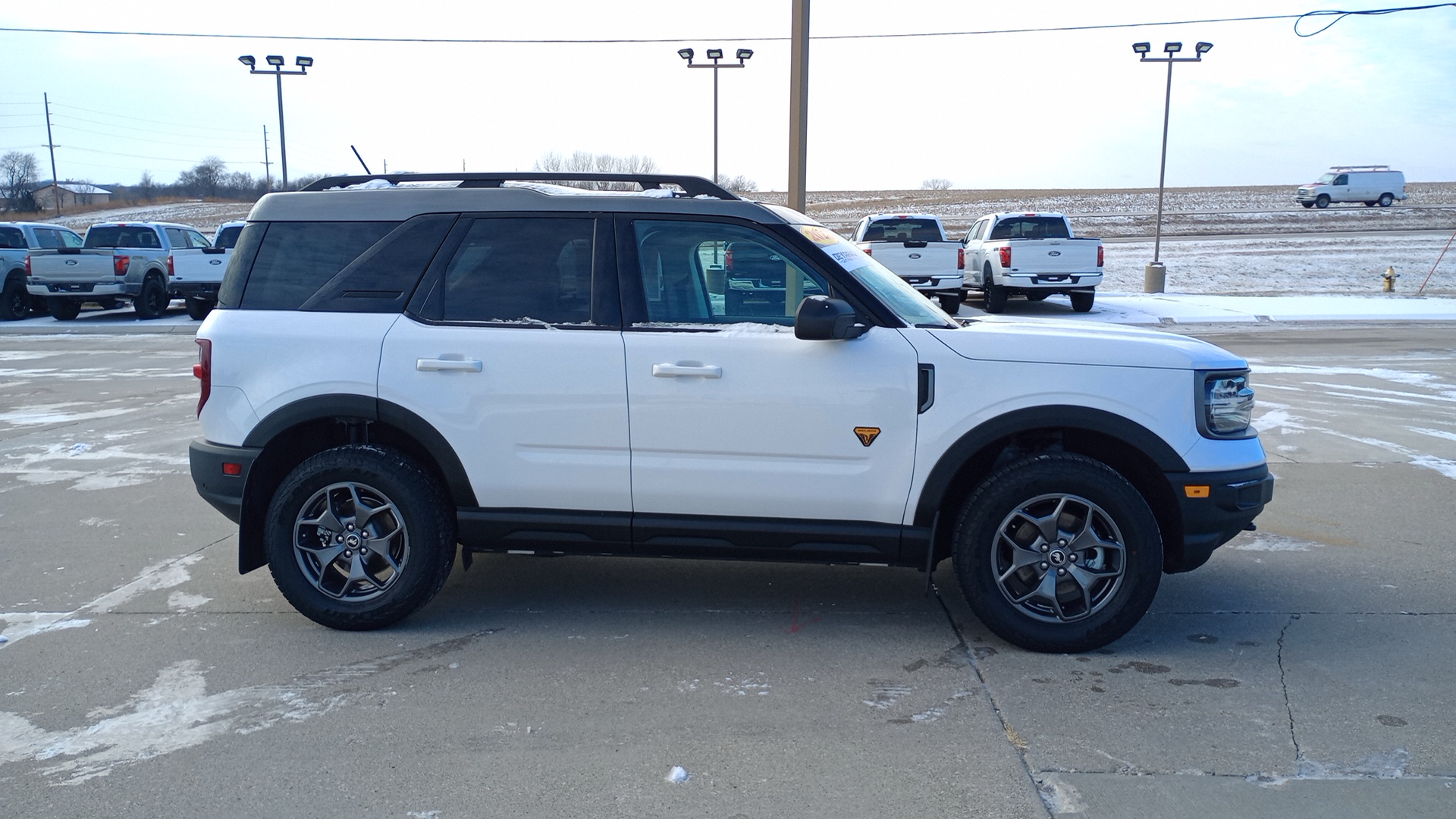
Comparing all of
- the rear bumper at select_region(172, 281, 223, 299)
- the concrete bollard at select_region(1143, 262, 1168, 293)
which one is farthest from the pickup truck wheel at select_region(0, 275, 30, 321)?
the concrete bollard at select_region(1143, 262, 1168, 293)

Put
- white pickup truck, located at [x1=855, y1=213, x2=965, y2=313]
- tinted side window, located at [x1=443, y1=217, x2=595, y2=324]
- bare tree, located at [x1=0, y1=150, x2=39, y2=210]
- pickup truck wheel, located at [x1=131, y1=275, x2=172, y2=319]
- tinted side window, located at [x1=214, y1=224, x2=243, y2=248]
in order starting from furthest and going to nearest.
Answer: bare tree, located at [x1=0, y1=150, x2=39, y2=210]
tinted side window, located at [x1=214, y1=224, x2=243, y2=248]
pickup truck wheel, located at [x1=131, y1=275, x2=172, y2=319]
white pickup truck, located at [x1=855, y1=213, x2=965, y2=313]
tinted side window, located at [x1=443, y1=217, x2=595, y2=324]

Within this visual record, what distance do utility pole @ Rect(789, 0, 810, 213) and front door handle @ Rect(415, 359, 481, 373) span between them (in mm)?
8745

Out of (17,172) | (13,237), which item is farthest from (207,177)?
(13,237)

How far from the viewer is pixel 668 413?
14.5 ft

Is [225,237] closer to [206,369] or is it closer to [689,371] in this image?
[206,369]

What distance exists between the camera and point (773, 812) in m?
3.15

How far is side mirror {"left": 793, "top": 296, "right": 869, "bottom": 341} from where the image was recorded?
164 inches

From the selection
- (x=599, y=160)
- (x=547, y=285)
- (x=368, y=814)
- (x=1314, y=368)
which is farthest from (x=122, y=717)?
(x=599, y=160)

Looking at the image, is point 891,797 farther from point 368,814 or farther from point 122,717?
point 122,717

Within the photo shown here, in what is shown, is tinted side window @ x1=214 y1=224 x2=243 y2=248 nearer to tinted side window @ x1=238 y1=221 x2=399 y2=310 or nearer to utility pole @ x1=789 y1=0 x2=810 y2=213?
utility pole @ x1=789 y1=0 x2=810 y2=213

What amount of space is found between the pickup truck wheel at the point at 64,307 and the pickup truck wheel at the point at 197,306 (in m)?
2.07

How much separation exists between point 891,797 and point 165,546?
4.65 meters

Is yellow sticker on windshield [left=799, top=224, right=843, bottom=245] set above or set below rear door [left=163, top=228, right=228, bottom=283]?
above

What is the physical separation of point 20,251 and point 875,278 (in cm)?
2386
